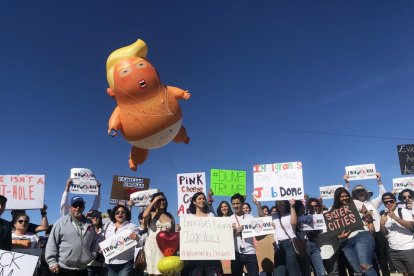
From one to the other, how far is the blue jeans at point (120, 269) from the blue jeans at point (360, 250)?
374 centimetres

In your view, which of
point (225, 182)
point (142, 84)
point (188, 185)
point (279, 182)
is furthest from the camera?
point (225, 182)

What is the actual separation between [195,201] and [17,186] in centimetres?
417

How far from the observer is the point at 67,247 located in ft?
19.0

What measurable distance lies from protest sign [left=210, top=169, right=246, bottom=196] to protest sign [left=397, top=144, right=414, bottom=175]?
5.40m

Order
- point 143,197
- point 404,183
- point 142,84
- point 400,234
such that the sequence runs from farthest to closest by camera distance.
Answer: point 404,183 < point 143,197 < point 400,234 < point 142,84

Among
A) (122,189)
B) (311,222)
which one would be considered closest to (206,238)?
(311,222)

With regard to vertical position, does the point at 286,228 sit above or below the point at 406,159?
below

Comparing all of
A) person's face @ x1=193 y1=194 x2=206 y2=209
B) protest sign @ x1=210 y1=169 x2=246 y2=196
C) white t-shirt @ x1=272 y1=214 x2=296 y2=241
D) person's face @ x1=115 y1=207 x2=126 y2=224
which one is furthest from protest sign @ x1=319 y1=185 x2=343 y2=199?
person's face @ x1=115 y1=207 x2=126 y2=224

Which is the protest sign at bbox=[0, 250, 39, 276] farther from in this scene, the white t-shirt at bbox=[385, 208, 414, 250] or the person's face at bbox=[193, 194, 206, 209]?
the white t-shirt at bbox=[385, 208, 414, 250]

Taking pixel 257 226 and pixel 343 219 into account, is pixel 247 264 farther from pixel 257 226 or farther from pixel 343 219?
pixel 343 219

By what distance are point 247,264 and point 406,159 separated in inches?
301

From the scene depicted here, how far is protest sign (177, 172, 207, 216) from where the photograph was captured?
8977 millimetres

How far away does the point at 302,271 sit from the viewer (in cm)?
766

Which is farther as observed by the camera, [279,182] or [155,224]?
[279,182]
